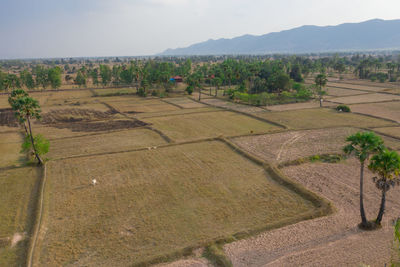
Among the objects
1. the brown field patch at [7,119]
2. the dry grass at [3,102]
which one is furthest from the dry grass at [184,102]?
the dry grass at [3,102]

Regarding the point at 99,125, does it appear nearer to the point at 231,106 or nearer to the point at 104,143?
the point at 104,143

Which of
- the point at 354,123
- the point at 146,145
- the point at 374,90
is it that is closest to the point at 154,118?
the point at 146,145

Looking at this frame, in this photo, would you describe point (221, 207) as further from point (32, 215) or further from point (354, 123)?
point (354, 123)

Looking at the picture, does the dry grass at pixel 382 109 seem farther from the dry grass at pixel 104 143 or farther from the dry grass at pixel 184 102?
the dry grass at pixel 104 143

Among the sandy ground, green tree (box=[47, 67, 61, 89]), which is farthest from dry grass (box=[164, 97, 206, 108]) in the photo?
the sandy ground

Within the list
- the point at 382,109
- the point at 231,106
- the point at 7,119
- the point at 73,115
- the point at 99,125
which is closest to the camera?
the point at 99,125

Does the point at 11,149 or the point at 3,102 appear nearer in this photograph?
the point at 11,149

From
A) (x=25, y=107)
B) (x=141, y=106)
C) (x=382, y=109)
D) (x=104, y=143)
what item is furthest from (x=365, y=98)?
(x=25, y=107)
